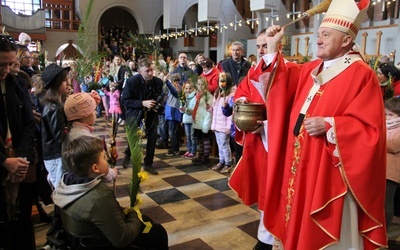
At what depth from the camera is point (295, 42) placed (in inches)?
618

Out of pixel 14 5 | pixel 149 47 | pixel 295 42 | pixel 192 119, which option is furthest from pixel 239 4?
pixel 192 119

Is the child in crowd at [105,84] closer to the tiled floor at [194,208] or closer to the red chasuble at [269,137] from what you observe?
the tiled floor at [194,208]

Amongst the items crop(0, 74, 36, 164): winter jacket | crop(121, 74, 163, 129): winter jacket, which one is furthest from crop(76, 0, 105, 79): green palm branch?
crop(121, 74, 163, 129): winter jacket

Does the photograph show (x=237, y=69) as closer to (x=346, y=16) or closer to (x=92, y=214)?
(x=346, y=16)

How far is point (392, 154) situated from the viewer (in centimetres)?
286

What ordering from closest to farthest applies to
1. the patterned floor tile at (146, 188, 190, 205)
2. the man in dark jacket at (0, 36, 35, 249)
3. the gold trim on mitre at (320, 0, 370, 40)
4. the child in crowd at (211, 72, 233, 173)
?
1. the gold trim on mitre at (320, 0, 370, 40)
2. the man in dark jacket at (0, 36, 35, 249)
3. the patterned floor tile at (146, 188, 190, 205)
4. the child in crowd at (211, 72, 233, 173)

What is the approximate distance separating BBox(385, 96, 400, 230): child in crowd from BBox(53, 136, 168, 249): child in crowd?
2003mm

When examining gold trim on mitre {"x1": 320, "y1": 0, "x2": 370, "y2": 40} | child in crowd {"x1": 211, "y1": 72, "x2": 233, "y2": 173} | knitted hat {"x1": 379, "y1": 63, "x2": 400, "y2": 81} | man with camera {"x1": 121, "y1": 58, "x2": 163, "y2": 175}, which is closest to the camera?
gold trim on mitre {"x1": 320, "y1": 0, "x2": 370, "y2": 40}

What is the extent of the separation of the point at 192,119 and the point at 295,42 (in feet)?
37.6

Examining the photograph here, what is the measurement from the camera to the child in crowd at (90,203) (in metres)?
1.92

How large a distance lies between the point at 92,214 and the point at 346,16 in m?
1.76

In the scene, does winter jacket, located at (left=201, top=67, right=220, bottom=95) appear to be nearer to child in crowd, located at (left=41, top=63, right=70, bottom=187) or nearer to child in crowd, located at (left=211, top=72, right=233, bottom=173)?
child in crowd, located at (left=211, top=72, right=233, bottom=173)

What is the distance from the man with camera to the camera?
482cm

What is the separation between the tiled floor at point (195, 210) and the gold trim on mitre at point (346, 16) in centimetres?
163
